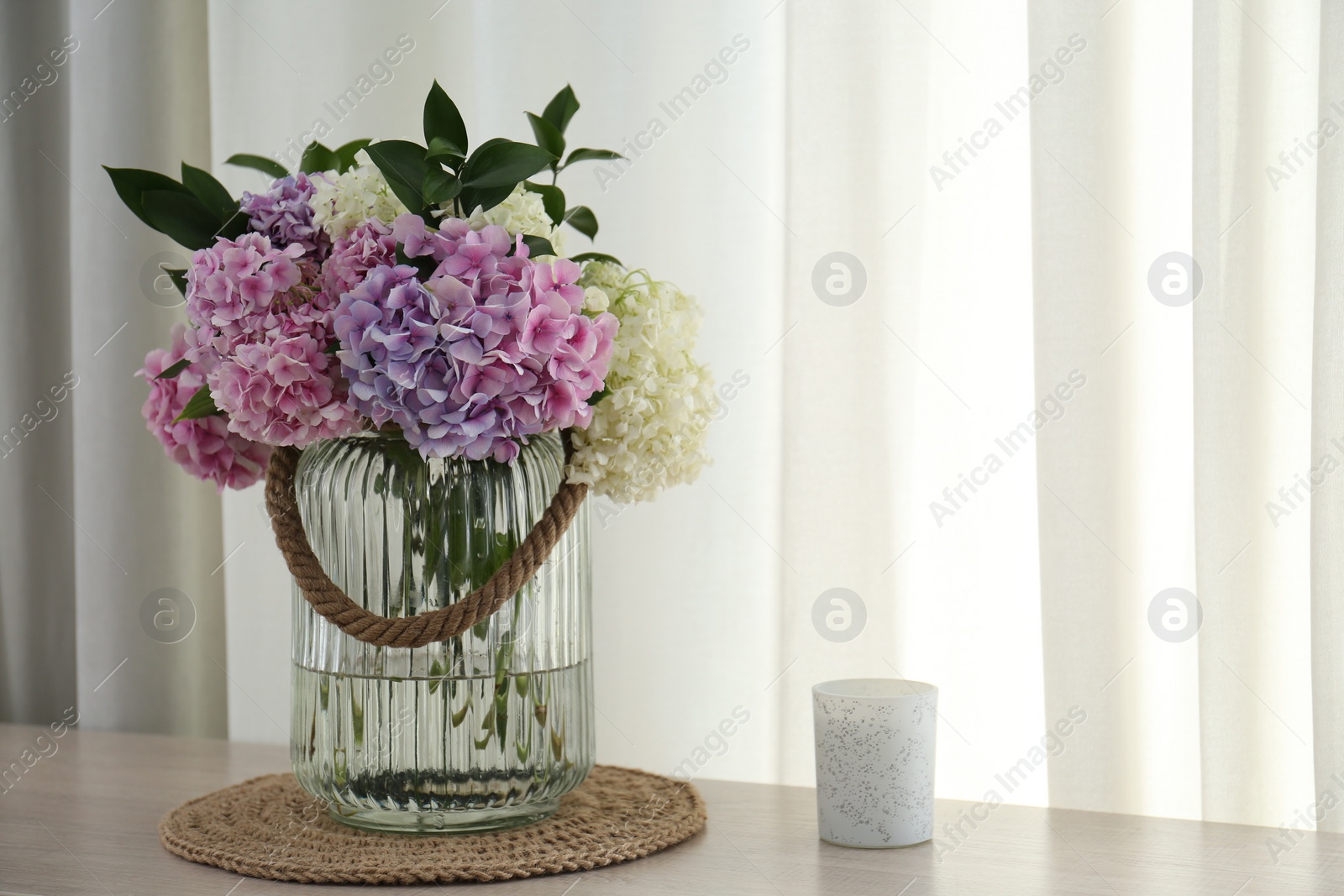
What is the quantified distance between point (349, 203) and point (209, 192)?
112mm

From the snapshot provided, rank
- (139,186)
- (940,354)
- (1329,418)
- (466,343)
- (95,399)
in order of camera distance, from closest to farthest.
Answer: (466,343) → (139,186) → (1329,418) → (940,354) → (95,399)

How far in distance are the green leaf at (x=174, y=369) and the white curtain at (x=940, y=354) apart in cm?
46

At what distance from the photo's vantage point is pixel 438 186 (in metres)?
0.73

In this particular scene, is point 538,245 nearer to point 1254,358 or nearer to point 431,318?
point 431,318

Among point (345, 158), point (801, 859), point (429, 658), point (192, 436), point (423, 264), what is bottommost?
point (801, 859)

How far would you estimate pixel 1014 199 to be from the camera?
114cm

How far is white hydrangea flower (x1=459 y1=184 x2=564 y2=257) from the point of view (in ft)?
2.48

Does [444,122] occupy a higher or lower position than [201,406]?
higher

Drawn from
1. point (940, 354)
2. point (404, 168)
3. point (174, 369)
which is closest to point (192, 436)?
point (174, 369)

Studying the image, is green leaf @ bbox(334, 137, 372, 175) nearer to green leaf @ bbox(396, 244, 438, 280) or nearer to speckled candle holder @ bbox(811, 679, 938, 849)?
green leaf @ bbox(396, 244, 438, 280)

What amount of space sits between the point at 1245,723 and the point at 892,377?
435mm

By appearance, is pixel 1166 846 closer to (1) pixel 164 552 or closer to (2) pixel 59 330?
(1) pixel 164 552

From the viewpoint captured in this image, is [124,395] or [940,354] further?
[124,395]

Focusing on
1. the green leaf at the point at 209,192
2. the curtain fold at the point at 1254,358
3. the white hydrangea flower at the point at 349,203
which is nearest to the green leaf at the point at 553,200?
the white hydrangea flower at the point at 349,203
